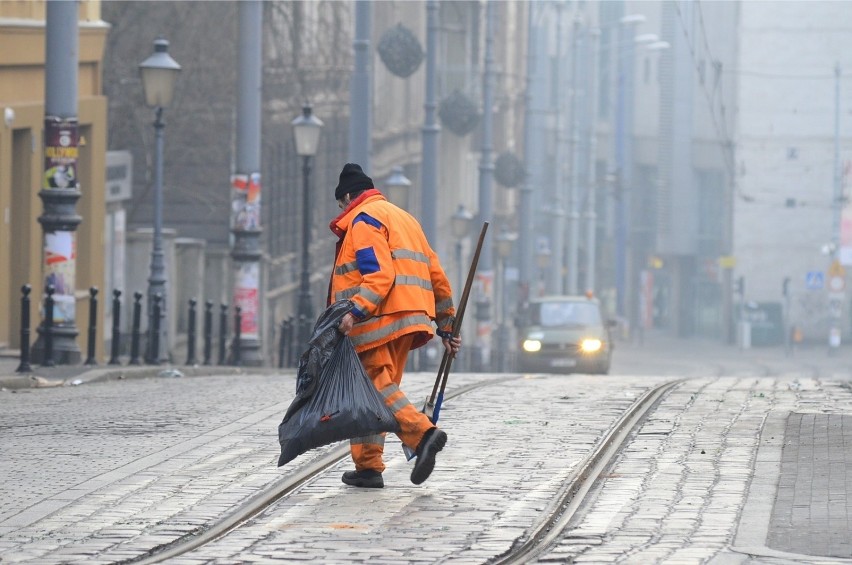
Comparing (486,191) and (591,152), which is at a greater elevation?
(591,152)

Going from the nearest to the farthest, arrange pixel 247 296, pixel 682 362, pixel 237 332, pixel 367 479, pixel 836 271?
pixel 367 479
pixel 237 332
pixel 247 296
pixel 682 362
pixel 836 271

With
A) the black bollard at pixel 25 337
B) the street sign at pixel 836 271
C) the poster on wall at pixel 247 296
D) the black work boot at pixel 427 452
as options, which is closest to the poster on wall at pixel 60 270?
the black bollard at pixel 25 337

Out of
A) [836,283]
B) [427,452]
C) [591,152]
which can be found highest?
[591,152]

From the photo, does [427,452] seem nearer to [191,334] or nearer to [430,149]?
[191,334]

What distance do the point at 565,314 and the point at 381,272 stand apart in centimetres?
2280

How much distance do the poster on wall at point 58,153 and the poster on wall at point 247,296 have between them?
5.43 m

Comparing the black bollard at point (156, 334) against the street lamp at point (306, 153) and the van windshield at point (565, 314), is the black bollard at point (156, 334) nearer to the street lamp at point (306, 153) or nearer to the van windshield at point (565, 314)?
the street lamp at point (306, 153)

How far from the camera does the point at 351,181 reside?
966cm

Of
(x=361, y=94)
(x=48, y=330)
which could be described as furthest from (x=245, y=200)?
(x=48, y=330)

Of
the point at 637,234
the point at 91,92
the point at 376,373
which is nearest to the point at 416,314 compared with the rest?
the point at 376,373

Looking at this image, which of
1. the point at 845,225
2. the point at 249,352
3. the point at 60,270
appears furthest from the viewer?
the point at 845,225

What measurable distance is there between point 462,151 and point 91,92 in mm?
34238

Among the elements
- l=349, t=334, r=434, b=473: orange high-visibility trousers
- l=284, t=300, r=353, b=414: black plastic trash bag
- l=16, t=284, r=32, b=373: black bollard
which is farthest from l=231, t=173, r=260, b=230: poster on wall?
l=284, t=300, r=353, b=414: black plastic trash bag

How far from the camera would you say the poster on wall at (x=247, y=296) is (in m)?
24.3
